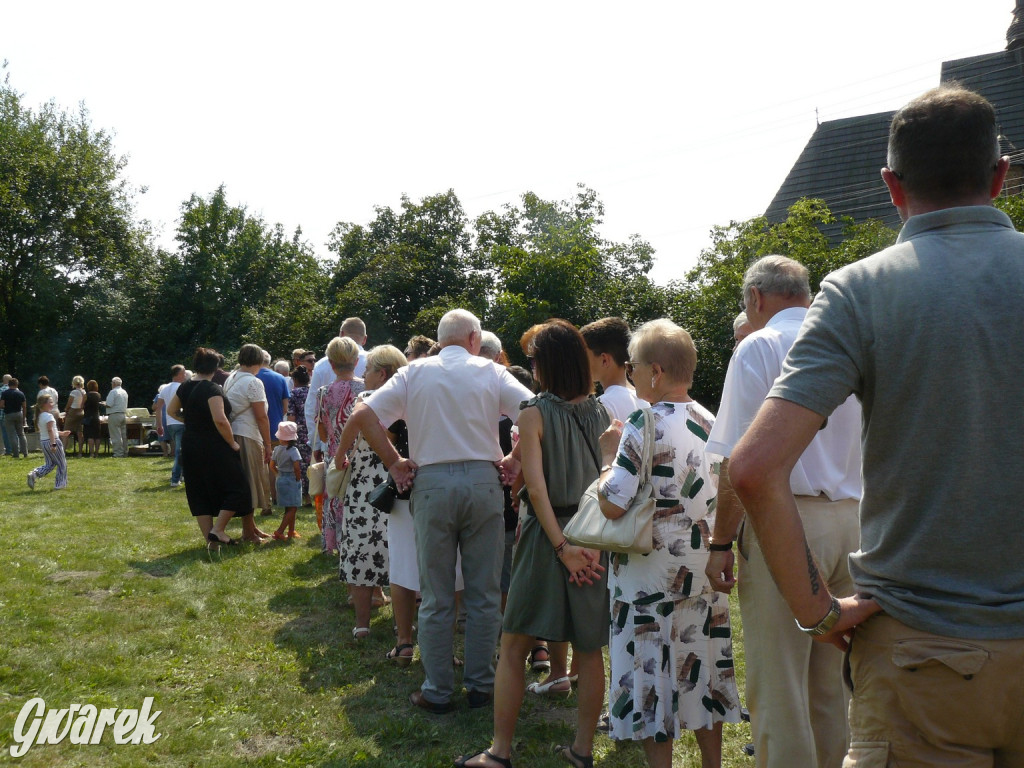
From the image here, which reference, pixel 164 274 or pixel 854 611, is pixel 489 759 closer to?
pixel 854 611

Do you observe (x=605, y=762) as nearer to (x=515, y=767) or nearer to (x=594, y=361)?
(x=515, y=767)

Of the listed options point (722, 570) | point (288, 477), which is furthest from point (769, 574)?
point (288, 477)

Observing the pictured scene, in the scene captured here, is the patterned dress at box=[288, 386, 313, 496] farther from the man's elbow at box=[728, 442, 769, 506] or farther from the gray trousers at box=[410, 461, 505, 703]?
the man's elbow at box=[728, 442, 769, 506]

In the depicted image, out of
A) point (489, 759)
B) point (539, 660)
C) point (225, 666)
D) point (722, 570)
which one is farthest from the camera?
point (539, 660)

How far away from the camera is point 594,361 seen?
447cm

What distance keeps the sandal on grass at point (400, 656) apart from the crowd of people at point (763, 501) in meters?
0.02

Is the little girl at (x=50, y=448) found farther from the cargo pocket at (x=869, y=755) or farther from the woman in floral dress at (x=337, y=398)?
the cargo pocket at (x=869, y=755)

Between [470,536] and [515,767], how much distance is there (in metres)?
1.25

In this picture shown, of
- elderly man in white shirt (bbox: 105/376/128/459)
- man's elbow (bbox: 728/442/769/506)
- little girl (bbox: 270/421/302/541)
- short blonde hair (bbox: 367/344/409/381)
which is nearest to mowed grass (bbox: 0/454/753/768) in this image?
little girl (bbox: 270/421/302/541)

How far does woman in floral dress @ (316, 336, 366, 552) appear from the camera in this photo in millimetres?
6742

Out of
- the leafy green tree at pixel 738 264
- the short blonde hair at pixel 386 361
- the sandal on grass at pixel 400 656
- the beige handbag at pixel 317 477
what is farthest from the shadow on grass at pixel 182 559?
the leafy green tree at pixel 738 264

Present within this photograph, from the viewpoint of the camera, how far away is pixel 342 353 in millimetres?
6910

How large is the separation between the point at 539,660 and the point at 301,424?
5799 mm

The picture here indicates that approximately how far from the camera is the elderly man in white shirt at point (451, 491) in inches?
188
